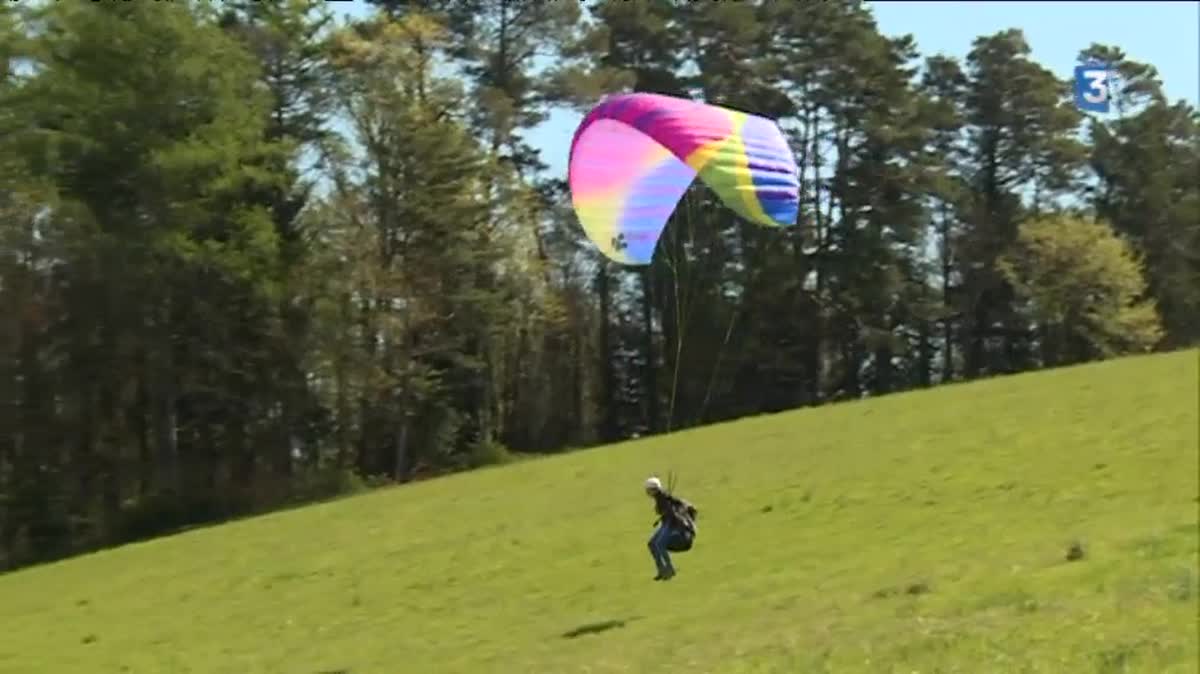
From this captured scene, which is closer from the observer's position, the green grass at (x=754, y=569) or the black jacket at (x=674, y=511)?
the green grass at (x=754, y=569)

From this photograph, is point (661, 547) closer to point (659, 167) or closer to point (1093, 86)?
point (659, 167)

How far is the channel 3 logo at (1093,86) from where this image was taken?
31234mm

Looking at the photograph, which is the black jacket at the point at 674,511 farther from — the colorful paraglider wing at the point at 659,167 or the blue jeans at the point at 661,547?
the colorful paraglider wing at the point at 659,167

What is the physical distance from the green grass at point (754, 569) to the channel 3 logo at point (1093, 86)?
232 inches

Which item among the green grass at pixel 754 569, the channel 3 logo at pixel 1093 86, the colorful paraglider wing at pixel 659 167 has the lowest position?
the green grass at pixel 754 569

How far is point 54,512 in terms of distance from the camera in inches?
1085

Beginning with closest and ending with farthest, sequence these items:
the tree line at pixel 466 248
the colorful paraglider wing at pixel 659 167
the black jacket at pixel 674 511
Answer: the colorful paraglider wing at pixel 659 167
the black jacket at pixel 674 511
the tree line at pixel 466 248

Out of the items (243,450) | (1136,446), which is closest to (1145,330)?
(1136,446)

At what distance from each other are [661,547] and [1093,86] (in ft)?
68.3

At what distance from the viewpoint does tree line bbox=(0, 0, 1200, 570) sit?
75.4 ft

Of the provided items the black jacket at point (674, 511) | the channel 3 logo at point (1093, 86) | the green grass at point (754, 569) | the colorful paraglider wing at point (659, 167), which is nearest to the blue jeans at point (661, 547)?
the black jacket at point (674, 511)

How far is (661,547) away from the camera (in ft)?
51.9

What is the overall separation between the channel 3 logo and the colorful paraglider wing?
19.9 metres

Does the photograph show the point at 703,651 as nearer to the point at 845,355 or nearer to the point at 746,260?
the point at 746,260
